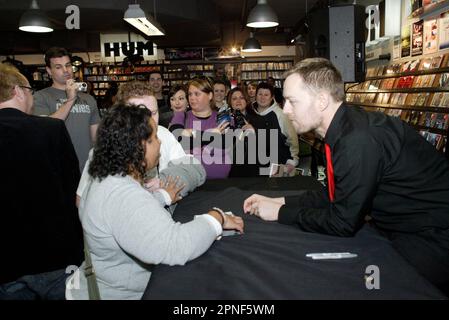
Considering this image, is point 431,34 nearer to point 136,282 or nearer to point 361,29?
point 361,29

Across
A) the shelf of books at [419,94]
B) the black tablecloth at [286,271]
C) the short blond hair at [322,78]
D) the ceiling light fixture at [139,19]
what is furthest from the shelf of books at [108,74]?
the black tablecloth at [286,271]

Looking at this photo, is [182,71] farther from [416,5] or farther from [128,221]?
[128,221]

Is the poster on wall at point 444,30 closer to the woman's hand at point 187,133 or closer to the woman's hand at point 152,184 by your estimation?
the woman's hand at point 187,133

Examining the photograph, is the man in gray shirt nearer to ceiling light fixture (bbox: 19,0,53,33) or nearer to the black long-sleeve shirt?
the black long-sleeve shirt

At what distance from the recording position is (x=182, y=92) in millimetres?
3533

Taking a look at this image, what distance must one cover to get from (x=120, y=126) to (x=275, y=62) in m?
12.5

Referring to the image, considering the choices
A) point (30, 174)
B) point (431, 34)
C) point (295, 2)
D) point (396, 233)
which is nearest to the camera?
point (396, 233)

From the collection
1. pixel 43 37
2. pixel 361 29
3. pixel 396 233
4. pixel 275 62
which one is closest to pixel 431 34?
pixel 361 29

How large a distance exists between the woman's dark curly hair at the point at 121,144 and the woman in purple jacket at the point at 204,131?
144cm

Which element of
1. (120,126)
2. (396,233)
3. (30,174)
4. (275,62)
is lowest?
(396,233)

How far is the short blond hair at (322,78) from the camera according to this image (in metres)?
1.51

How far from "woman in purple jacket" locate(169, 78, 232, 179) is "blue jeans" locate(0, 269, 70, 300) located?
1380 millimetres

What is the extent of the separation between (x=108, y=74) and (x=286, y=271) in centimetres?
1303
